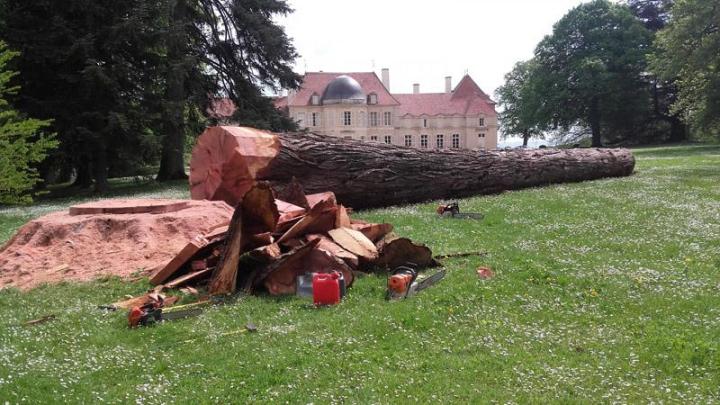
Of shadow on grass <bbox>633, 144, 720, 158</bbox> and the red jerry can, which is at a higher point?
shadow on grass <bbox>633, 144, 720, 158</bbox>

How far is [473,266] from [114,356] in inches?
175

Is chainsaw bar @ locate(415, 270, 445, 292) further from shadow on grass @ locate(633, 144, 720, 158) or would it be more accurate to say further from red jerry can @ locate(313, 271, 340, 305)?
shadow on grass @ locate(633, 144, 720, 158)

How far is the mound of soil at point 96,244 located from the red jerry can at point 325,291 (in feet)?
8.60

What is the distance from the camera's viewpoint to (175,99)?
24.1m

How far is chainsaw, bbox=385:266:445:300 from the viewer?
5.69 metres

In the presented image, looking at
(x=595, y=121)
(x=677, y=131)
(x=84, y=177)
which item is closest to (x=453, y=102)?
(x=595, y=121)

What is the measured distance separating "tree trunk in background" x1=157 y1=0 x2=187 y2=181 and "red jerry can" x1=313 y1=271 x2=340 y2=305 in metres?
18.1

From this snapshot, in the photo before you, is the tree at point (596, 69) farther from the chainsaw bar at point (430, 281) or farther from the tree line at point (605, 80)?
the chainsaw bar at point (430, 281)

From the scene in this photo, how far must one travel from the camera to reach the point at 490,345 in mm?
4410

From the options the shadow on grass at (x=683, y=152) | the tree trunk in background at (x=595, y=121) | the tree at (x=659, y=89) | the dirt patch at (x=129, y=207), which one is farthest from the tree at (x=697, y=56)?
the tree at (x=659, y=89)

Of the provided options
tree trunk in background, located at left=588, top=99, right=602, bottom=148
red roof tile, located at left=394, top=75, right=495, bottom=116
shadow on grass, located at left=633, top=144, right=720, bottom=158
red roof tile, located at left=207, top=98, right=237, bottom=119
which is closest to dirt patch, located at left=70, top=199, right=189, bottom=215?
red roof tile, located at left=207, top=98, right=237, bottom=119

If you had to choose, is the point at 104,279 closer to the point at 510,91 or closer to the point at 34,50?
the point at 34,50

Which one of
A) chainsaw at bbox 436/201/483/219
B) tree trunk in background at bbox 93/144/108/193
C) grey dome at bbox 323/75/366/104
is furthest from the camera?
grey dome at bbox 323/75/366/104

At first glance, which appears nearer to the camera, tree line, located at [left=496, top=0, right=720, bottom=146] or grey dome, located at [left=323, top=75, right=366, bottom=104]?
tree line, located at [left=496, top=0, right=720, bottom=146]
